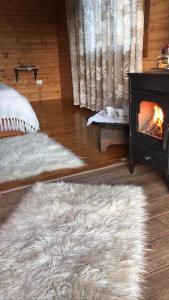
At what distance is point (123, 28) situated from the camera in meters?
3.40

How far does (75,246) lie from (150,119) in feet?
3.73

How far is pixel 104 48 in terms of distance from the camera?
3.92 meters

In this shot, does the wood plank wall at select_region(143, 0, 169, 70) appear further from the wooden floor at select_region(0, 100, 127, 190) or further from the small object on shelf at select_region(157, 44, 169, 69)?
the wooden floor at select_region(0, 100, 127, 190)

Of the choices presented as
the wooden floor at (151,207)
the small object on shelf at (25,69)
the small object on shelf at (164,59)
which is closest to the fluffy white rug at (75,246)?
the wooden floor at (151,207)

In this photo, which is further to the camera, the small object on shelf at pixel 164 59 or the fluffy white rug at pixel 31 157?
the fluffy white rug at pixel 31 157

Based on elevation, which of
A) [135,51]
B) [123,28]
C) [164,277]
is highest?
[123,28]

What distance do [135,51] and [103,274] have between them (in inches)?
108

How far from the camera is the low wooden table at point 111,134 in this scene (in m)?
2.61

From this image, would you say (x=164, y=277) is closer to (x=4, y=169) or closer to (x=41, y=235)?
(x=41, y=235)

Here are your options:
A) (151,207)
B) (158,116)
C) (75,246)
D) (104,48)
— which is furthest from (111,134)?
(104,48)

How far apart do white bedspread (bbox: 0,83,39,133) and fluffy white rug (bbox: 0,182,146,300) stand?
5.54 ft

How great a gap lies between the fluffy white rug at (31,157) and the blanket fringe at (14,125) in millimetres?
221

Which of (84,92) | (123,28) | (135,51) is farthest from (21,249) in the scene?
(84,92)

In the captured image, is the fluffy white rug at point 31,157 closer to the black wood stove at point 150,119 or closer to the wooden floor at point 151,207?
the wooden floor at point 151,207
